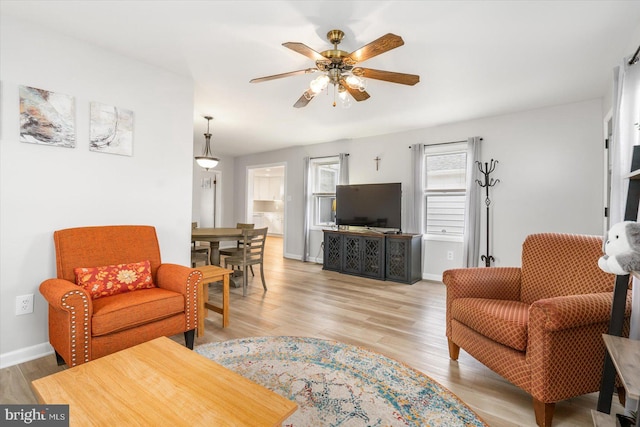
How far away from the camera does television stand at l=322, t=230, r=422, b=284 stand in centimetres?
479

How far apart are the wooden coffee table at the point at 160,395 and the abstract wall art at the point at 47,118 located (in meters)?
1.88

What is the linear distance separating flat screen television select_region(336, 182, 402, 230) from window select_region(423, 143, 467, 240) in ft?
1.74

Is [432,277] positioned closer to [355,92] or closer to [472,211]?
[472,211]

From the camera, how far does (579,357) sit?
168 cm

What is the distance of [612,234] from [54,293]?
3133 mm

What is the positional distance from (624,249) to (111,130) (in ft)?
11.8

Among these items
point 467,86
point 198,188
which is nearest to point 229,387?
point 467,86

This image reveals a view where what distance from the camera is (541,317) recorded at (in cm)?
163

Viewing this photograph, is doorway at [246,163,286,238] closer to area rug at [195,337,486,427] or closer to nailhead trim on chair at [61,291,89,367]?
area rug at [195,337,486,427]

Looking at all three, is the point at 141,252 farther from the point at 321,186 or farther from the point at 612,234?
the point at 321,186

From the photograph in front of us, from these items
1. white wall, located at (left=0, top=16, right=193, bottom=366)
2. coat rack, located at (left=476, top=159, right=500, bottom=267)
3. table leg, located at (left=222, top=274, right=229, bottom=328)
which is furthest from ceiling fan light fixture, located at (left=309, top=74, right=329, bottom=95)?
coat rack, located at (left=476, top=159, right=500, bottom=267)

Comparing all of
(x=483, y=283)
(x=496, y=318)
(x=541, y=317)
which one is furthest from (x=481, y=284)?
(x=541, y=317)

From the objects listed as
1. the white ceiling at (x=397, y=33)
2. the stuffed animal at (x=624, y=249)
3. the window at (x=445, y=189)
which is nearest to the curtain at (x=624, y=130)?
the white ceiling at (x=397, y=33)

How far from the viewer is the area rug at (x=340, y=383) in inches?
65.9
